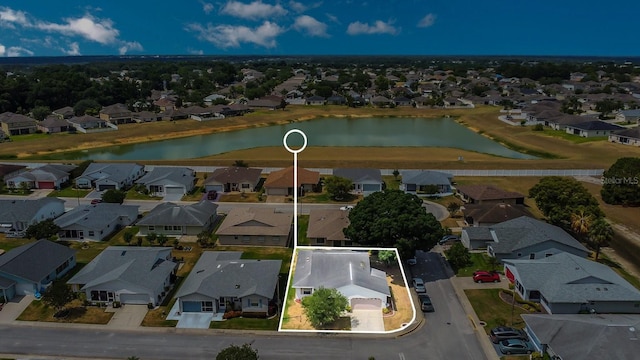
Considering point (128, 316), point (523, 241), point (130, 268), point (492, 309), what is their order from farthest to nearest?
point (523, 241) < point (130, 268) < point (492, 309) < point (128, 316)

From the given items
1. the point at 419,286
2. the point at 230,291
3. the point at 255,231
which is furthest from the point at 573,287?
the point at 255,231

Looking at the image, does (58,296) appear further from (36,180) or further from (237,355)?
(36,180)

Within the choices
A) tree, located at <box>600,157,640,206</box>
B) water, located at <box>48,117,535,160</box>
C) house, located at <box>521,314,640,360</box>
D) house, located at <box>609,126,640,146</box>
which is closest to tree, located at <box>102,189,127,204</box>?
water, located at <box>48,117,535,160</box>

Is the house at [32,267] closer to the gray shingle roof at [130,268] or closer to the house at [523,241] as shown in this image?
the gray shingle roof at [130,268]

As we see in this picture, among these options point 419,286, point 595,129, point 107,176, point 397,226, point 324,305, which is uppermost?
point 595,129

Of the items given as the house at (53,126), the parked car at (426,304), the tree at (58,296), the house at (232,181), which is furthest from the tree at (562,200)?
the house at (53,126)

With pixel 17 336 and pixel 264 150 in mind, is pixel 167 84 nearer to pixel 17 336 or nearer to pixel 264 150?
pixel 264 150

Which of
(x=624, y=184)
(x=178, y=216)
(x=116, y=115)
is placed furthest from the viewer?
(x=116, y=115)
